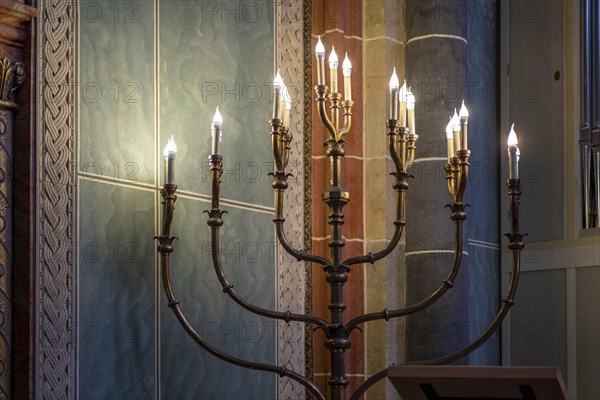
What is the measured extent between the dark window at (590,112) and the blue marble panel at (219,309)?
1.61 m

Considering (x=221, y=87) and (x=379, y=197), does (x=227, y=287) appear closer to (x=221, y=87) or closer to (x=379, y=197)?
(x=221, y=87)

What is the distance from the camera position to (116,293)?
157 inches

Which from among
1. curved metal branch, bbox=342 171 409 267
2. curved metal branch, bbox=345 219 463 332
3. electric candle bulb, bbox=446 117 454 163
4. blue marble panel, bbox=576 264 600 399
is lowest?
blue marble panel, bbox=576 264 600 399

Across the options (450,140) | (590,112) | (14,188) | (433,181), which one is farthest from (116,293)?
(590,112)

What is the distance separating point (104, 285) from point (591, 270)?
8.07 ft

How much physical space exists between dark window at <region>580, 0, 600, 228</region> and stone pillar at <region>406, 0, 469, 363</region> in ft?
2.02

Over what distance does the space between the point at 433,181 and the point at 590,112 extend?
34.7 inches

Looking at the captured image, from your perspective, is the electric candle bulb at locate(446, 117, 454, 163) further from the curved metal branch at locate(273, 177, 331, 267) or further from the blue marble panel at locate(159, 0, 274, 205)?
the blue marble panel at locate(159, 0, 274, 205)

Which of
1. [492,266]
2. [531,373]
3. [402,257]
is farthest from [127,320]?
[492,266]

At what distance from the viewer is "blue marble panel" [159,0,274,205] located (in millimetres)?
4387

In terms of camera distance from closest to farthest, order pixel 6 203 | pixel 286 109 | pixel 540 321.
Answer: pixel 6 203, pixel 286 109, pixel 540 321

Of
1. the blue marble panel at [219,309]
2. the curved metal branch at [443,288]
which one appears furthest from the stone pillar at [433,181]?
the curved metal branch at [443,288]

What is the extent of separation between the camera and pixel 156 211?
4191mm

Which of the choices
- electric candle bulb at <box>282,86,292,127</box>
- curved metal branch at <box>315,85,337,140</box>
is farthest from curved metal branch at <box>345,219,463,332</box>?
electric candle bulb at <box>282,86,292,127</box>
